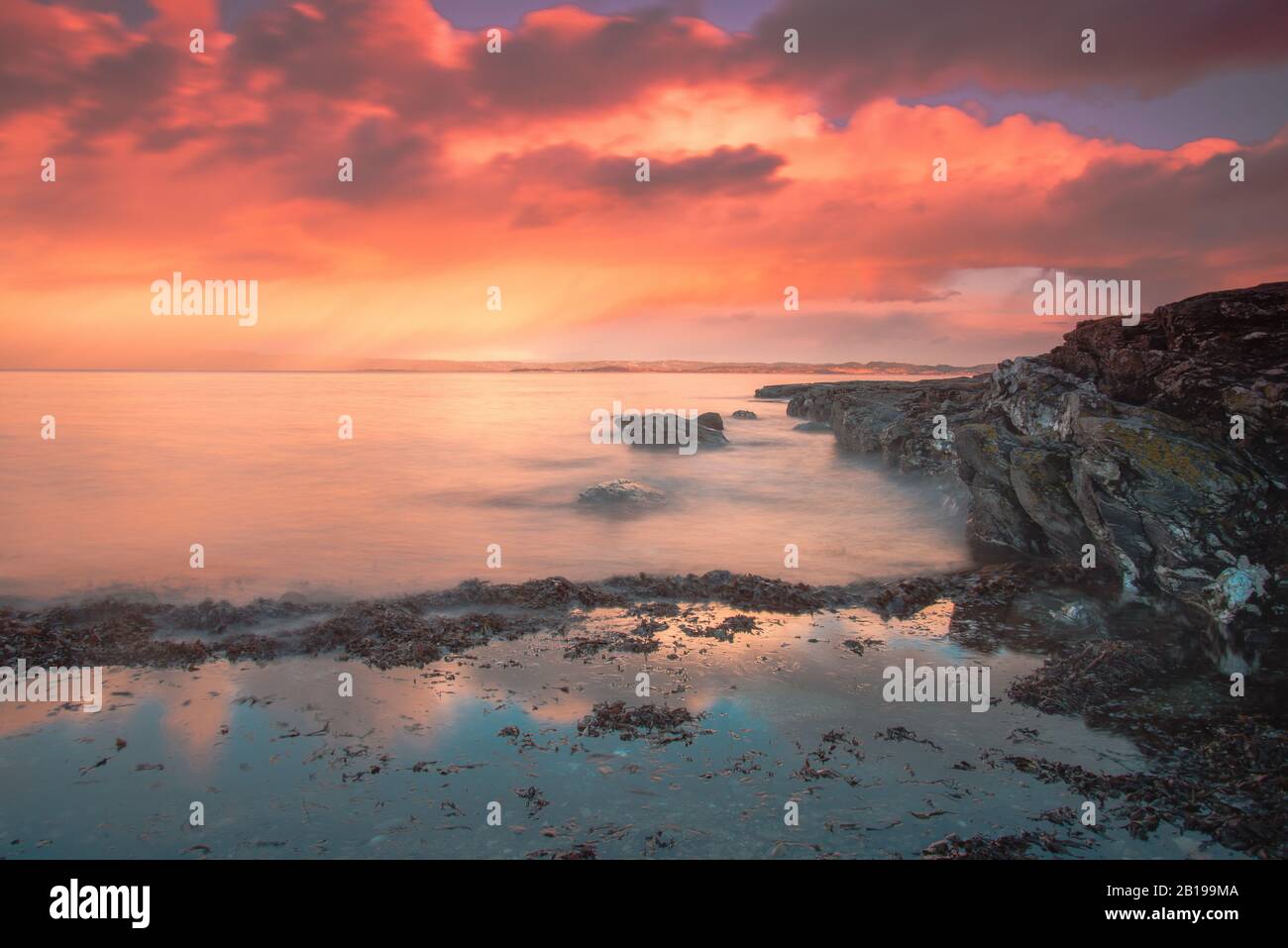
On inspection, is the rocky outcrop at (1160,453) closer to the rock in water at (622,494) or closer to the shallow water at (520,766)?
the shallow water at (520,766)

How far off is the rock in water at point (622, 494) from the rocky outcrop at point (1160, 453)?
886 centimetres

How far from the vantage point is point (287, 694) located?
7.90 meters

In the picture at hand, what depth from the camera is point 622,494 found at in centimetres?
2016

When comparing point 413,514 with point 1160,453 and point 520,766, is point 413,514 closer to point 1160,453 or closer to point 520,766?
point 520,766

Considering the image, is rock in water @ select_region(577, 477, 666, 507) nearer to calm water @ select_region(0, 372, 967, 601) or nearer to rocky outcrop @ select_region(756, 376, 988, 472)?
calm water @ select_region(0, 372, 967, 601)

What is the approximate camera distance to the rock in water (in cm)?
2000

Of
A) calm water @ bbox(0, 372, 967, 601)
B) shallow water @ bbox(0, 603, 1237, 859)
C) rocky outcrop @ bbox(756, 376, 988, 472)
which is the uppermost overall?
rocky outcrop @ bbox(756, 376, 988, 472)

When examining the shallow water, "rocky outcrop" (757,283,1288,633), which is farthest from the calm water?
the shallow water

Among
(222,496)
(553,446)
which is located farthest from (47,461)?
(553,446)

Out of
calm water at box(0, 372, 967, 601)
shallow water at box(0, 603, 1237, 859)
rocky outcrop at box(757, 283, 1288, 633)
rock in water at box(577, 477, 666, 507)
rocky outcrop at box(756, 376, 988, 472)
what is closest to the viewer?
shallow water at box(0, 603, 1237, 859)

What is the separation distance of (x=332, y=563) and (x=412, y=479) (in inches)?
455

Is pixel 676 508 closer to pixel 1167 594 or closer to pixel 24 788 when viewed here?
pixel 1167 594

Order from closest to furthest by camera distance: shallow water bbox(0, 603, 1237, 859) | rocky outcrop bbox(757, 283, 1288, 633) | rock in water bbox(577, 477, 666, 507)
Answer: shallow water bbox(0, 603, 1237, 859)
rocky outcrop bbox(757, 283, 1288, 633)
rock in water bbox(577, 477, 666, 507)

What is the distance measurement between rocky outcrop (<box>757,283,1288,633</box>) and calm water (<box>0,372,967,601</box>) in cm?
291
